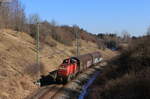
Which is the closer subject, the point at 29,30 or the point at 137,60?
the point at 137,60

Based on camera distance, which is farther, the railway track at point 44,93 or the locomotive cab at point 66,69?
the locomotive cab at point 66,69

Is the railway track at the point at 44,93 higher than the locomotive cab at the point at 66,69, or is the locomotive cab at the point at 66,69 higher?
the locomotive cab at the point at 66,69

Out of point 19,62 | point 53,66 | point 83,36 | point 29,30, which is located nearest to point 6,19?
point 29,30

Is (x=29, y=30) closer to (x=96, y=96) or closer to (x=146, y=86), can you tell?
(x=96, y=96)

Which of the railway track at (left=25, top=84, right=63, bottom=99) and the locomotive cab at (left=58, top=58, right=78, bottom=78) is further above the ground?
the locomotive cab at (left=58, top=58, right=78, bottom=78)

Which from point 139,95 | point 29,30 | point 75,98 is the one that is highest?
point 29,30

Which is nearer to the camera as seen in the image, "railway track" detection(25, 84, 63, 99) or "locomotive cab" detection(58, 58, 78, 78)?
"railway track" detection(25, 84, 63, 99)

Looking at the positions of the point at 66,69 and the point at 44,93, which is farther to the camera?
the point at 66,69

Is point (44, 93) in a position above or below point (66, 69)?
below

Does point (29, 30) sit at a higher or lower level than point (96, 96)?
higher

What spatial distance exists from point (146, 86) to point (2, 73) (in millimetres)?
16662

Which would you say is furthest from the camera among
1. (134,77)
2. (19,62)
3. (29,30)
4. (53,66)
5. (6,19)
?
(29,30)

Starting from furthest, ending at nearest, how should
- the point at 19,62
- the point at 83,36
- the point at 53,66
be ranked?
the point at 83,36 → the point at 53,66 → the point at 19,62

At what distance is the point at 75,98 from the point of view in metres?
24.4
